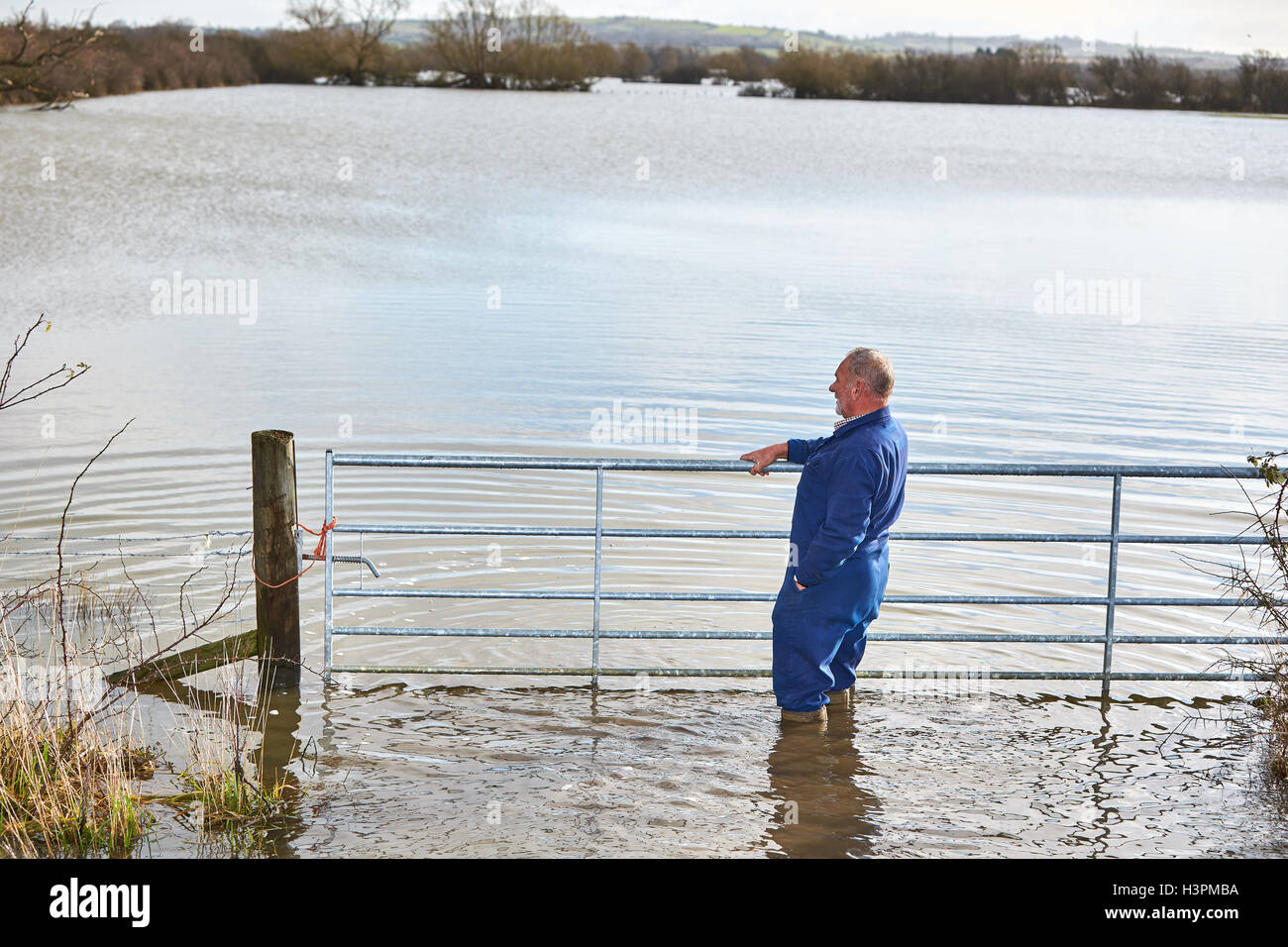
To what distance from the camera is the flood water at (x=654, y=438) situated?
5.84 m

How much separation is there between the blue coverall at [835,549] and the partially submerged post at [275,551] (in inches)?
97.2

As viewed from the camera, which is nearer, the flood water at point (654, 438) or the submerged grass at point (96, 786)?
the submerged grass at point (96, 786)

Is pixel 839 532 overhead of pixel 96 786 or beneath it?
overhead

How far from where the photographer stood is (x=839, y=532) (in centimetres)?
580

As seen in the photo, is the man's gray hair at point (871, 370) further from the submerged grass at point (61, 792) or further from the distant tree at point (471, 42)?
the distant tree at point (471, 42)

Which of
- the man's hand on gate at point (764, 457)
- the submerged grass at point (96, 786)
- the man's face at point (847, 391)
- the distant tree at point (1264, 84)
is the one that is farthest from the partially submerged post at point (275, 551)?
the distant tree at point (1264, 84)

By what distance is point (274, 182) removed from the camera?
125 feet

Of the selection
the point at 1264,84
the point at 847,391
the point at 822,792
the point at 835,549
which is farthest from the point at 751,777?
the point at 1264,84

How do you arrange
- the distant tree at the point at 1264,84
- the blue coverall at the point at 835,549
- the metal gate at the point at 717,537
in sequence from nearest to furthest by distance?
1. the blue coverall at the point at 835,549
2. the metal gate at the point at 717,537
3. the distant tree at the point at 1264,84

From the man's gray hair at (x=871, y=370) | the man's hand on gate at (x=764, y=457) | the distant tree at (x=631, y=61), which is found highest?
the distant tree at (x=631, y=61)

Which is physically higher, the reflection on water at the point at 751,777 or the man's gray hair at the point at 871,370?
the man's gray hair at the point at 871,370

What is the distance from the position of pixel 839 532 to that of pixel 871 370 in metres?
0.72

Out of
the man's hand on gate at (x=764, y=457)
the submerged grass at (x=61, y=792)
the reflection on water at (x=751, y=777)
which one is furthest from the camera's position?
the man's hand on gate at (x=764, y=457)

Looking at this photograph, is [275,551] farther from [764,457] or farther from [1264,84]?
[1264,84]
